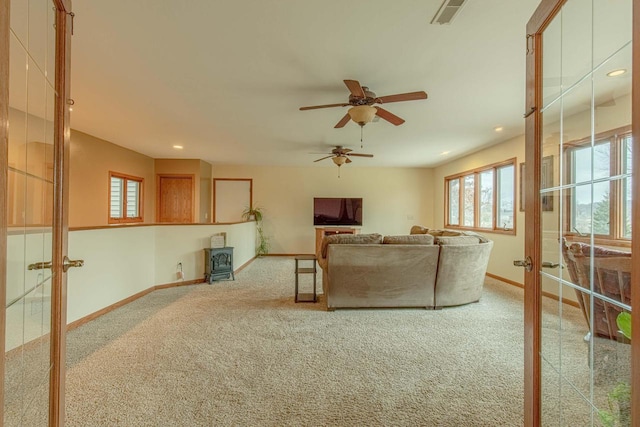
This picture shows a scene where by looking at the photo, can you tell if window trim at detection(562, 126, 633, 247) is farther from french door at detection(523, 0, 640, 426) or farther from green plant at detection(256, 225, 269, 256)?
green plant at detection(256, 225, 269, 256)

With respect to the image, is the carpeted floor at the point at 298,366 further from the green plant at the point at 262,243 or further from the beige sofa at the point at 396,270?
the green plant at the point at 262,243

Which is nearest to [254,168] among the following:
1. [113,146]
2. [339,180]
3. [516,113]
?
[339,180]

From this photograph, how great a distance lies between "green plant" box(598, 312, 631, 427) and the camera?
858 mm

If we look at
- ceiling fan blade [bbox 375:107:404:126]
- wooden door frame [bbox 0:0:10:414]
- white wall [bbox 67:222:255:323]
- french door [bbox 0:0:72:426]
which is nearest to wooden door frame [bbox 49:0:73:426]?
french door [bbox 0:0:72:426]

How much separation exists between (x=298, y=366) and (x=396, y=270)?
165cm

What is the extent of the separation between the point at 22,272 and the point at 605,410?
199 centimetres

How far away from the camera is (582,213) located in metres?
1.11

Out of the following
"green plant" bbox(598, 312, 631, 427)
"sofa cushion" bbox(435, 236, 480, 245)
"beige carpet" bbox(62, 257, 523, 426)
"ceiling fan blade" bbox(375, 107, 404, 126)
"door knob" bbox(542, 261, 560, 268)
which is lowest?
"beige carpet" bbox(62, 257, 523, 426)

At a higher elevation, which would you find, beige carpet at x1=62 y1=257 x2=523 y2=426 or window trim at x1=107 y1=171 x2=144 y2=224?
window trim at x1=107 y1=171 x2=144 y2=224

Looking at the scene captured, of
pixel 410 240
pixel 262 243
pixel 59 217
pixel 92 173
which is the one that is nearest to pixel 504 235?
pixel 410 240

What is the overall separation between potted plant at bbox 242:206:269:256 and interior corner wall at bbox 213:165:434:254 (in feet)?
0.43

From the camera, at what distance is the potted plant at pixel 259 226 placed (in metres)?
7.37

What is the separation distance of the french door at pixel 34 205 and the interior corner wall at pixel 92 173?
384cm

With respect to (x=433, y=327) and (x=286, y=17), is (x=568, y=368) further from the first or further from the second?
(x=286, y=17)
